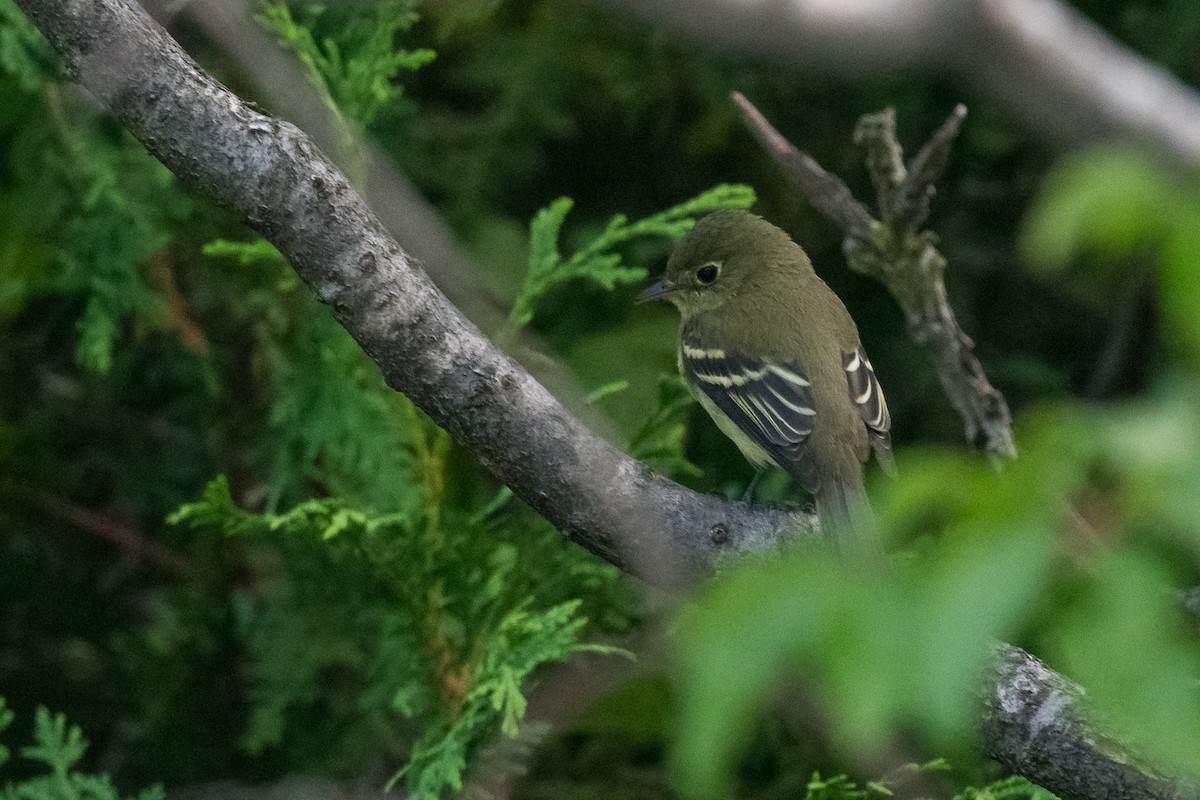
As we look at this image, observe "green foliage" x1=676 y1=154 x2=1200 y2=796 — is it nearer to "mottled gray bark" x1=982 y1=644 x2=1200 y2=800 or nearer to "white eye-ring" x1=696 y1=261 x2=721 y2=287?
"mottled gray bark" x1=982 y1=644 x2=1200 y2=800

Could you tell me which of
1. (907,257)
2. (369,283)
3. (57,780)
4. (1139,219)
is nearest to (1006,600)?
(1139,219)

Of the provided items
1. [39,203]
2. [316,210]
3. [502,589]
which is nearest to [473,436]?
[316,210]

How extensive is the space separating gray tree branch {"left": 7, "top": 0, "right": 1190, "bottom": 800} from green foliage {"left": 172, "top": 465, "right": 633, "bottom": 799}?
57 centimetres

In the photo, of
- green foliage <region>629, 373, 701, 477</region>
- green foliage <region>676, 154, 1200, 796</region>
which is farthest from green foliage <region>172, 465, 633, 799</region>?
green foliage <region>676, 154, 1200, 796</region>

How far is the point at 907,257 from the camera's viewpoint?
4.12 metres

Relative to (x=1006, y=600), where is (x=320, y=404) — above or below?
below

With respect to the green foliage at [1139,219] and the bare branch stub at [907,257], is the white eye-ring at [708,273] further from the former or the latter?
the green foliage at [1139,219]

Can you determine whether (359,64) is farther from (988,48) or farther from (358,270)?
(988,48)

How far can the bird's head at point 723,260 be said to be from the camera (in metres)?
4.81

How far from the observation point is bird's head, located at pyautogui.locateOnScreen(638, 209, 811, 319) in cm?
481

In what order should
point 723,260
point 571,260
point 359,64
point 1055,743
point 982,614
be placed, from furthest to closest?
point 723,260, point 571,260, point 359,64, point 1055,743, point 982,614

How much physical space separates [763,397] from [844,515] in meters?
0.68

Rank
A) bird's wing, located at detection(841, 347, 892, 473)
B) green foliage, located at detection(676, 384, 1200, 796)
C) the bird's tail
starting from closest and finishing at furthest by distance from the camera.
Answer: green foliage, located at detection(676, 384, 1200, 796), the bird's tail, bird's wing, located at detection(841, 347, 892, 473)

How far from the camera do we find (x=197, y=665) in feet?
15.5
